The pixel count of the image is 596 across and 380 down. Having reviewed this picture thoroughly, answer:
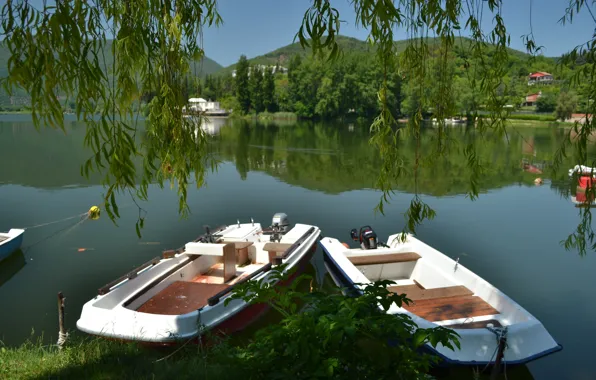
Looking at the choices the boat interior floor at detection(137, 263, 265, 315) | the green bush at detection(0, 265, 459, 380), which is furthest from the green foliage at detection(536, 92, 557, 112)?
the green bush at detection(0, 265, 459, 380)

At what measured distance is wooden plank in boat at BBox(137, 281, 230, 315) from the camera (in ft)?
21.1

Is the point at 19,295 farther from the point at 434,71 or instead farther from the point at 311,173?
the point at 311,173

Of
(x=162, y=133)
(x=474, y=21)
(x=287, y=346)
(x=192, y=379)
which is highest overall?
(x=474, y=21)

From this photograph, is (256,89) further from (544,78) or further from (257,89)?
(544,78)

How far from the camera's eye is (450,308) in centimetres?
602

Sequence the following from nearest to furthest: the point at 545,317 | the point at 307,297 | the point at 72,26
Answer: the point at 72,26
the point at 307,297
the point at 545,317

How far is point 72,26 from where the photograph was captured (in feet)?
5.79

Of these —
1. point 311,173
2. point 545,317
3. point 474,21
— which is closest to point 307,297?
point 474,21

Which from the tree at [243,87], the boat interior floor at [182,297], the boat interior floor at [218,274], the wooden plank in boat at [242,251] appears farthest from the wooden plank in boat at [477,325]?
the tree at [243,87]

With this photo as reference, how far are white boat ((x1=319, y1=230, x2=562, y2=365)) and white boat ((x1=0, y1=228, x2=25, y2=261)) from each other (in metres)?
6.34

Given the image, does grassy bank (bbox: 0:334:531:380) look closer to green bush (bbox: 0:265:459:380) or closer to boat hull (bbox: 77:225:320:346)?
green bush (bbox: 0:265:459:380)

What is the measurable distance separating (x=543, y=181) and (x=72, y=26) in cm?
2011

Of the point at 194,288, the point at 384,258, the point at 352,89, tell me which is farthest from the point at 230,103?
the point at 194,288

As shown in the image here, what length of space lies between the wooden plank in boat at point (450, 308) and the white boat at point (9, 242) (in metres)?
7.95
